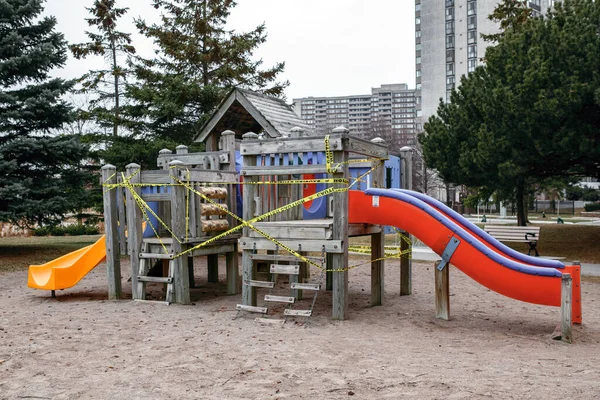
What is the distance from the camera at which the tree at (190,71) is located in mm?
18781

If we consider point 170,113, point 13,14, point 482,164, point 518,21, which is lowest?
point 482,164

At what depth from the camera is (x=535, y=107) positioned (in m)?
15.8

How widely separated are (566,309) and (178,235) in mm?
5714

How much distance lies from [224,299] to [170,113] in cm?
1018

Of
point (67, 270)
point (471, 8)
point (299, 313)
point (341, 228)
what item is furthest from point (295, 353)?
point (471, 8)

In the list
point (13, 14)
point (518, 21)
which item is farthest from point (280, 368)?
point (518, 21)

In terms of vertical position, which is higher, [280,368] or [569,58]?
[569,58]

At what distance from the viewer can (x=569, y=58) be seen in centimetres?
1559

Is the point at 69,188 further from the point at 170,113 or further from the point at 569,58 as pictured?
the point at 569,58

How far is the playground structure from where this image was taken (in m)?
7.44

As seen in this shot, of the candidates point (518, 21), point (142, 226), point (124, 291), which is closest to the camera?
point (142, 226)

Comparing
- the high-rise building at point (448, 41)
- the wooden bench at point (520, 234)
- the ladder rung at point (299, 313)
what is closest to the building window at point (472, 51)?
the high-rise building at point (448, 41)

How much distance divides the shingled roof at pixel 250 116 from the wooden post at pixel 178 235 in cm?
451

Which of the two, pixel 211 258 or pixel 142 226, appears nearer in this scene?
pixel 142 226
